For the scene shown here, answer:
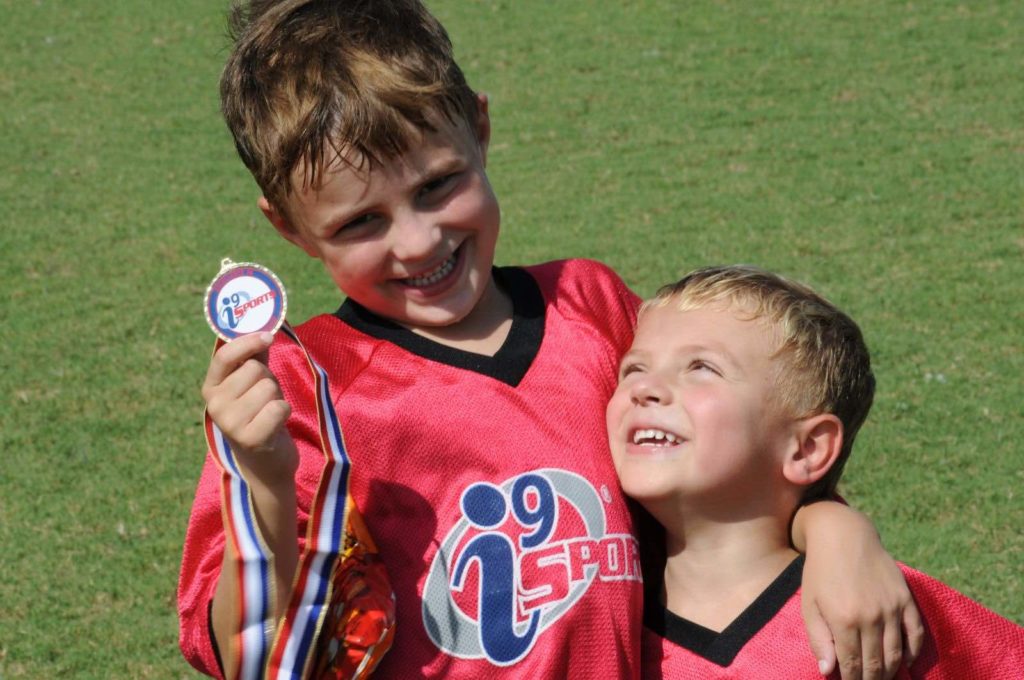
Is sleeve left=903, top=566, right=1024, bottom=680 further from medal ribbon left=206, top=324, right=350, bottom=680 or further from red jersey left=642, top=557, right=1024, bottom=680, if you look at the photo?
medal ribbon left=206, top=324, right=350, bottom=680

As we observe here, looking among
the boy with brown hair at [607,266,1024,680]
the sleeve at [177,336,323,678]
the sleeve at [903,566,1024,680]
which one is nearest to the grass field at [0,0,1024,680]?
the sleeve at [903,566,1024,680]

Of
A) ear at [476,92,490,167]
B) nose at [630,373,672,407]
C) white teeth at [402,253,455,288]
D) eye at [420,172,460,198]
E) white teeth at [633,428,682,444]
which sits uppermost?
ear at [476,92,490,167]

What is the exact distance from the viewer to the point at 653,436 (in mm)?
2346

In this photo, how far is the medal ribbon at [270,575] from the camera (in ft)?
6.32

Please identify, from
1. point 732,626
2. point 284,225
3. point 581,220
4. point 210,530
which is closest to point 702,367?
point 732,626

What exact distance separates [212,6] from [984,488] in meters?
9.54

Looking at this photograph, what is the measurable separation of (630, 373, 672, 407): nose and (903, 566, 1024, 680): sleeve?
1.82 feet

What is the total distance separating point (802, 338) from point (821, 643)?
1.86ft

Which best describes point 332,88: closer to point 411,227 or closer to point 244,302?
point 411,227

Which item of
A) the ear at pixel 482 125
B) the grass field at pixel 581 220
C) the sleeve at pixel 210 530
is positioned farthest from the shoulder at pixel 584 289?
the grass field at pixel 581 220

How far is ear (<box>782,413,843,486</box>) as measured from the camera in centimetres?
243

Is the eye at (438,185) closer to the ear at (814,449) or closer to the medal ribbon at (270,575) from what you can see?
the medal ribbon at (270,575)

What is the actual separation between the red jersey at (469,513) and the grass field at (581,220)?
220 centimetres

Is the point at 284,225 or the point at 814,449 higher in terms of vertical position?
the point at 284,225
